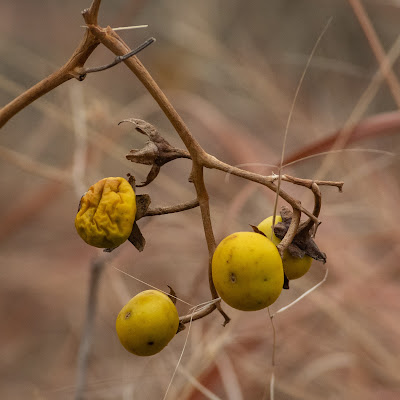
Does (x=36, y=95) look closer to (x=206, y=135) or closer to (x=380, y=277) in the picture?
(x=380, y=277)

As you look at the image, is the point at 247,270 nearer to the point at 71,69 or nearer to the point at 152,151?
the point at 152,151

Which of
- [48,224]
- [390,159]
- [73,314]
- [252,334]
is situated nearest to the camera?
[252,334]

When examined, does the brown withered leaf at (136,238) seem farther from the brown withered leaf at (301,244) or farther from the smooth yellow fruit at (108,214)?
the brown withered leaf at (301,244)

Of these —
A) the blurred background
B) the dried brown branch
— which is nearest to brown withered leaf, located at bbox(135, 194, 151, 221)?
the dried brown branch

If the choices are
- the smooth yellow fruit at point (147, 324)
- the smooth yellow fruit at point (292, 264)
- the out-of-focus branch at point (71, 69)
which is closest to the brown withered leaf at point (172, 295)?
the smooth yellow fruit at point (147, 324)

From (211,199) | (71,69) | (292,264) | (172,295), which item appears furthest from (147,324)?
(211,199)

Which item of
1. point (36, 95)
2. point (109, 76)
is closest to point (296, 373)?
point (36, 95)
